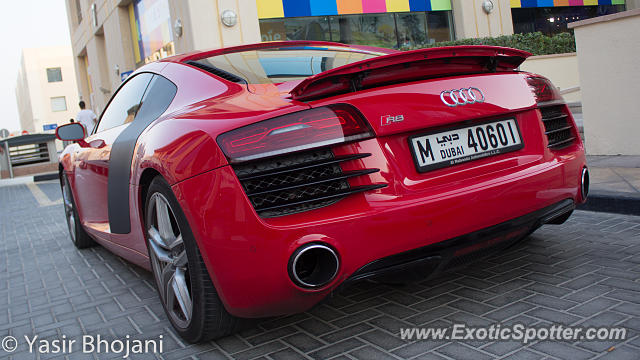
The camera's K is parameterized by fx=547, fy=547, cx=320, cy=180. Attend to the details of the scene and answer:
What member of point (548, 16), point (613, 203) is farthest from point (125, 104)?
point (548, 16)

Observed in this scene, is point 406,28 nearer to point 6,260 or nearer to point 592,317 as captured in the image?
point 6,260

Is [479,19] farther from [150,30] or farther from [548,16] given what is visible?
[150,30]

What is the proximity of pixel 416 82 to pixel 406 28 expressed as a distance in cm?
1480

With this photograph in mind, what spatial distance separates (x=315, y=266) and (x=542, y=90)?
144 cm

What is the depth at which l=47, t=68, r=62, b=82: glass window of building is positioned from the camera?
71.3m

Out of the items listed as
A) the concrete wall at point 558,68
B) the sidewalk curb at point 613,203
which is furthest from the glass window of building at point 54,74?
the sidewalk curb at point 613,203

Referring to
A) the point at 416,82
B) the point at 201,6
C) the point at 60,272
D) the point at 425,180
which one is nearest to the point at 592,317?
the point at 425,180

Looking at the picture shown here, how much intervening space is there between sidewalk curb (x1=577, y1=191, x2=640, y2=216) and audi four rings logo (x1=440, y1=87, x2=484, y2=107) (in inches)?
87.3

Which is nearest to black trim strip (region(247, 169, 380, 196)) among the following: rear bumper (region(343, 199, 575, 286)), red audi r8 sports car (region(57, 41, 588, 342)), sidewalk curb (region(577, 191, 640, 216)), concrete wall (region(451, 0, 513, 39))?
red audi r8 sports car (region(57, 41, 588, 342))

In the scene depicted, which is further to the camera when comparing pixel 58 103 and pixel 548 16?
pixel 58 103

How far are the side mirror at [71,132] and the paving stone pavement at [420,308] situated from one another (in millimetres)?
1040

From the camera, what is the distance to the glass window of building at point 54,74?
7131cm

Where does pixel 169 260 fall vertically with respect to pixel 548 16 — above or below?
below

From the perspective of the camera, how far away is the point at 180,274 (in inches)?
95.4
